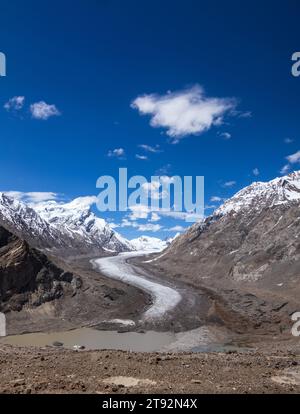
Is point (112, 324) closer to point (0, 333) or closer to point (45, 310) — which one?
point (45, 310)

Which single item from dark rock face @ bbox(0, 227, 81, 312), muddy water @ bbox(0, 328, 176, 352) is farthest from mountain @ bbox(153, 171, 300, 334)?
dark rock face @ bbox(0, 227, 81, 312)

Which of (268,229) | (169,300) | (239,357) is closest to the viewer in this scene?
(239,357)

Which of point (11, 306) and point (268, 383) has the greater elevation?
point (11, 306)

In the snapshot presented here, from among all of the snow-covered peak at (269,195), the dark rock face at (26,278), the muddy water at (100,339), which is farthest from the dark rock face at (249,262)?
the dark rock face at (26,278)

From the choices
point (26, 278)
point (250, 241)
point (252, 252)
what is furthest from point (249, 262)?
point (26, 278)

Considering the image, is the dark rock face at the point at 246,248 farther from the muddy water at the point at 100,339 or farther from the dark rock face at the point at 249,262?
the muddy water at the point at 100,339

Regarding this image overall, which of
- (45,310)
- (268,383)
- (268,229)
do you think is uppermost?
(268,229)

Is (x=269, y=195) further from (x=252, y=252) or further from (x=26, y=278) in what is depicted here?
(x=26, y=278)

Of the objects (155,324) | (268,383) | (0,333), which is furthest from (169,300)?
(268,383)
